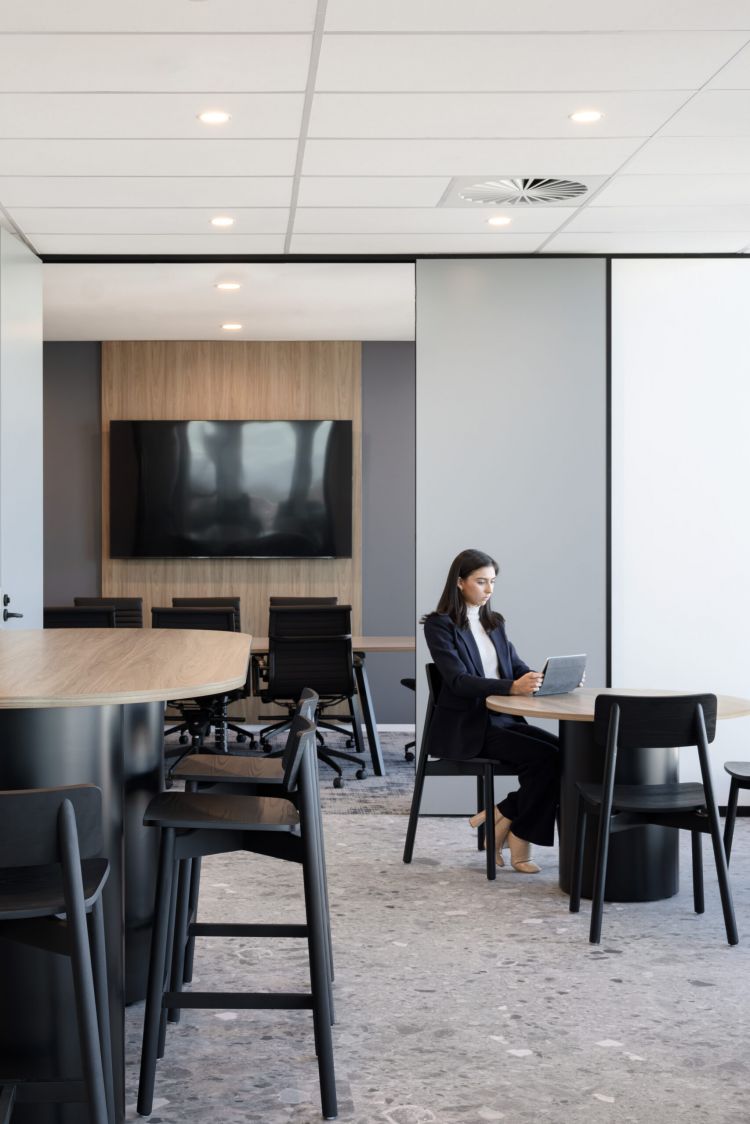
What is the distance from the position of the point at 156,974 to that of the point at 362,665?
193 inches

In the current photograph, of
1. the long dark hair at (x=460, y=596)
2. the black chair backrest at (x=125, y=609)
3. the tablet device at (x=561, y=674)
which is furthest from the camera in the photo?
the black chair backrest at (x=125, y=609)

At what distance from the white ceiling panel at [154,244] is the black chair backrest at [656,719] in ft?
9.15

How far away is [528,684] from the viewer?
4648 mm

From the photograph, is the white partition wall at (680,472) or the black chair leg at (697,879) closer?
the black chair leg at (697,879)

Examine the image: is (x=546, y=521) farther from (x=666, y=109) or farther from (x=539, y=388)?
(x=666, y=109)

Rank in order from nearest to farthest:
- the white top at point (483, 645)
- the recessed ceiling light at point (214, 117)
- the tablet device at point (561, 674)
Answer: the recessed ceiling light at point (214, 117)
the tablet device at point (561, 674)
the white top at point (483, 645)

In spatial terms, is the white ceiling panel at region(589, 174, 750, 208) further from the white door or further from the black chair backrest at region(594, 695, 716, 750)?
the white door

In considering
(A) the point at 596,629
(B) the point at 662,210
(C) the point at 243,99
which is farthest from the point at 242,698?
(C) the point at 243,99

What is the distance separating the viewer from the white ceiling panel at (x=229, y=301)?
249 inches

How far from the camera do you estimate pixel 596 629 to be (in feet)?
19.7

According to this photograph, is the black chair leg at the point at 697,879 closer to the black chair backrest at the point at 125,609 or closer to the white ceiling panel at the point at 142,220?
the white ceiling panel at the point at 142,220

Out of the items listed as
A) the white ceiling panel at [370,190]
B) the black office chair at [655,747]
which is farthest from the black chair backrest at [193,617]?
the black office chair at [655,747]

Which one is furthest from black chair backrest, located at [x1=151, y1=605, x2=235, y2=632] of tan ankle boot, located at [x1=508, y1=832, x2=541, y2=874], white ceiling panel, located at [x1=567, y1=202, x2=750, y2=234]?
white ceiling panel, located at [x1=567, y1=202, x2=750, y2=234]

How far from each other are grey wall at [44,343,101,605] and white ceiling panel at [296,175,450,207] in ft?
13.8
